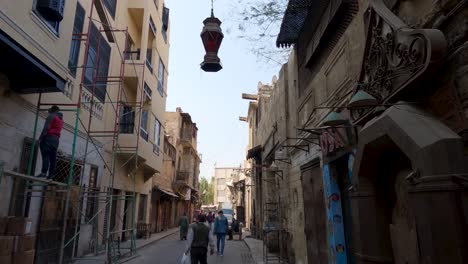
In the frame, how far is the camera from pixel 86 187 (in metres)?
11.4

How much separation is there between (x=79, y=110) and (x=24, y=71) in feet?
6.44

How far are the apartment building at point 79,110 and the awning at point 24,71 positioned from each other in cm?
2

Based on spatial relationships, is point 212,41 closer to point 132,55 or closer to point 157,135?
point 132,55

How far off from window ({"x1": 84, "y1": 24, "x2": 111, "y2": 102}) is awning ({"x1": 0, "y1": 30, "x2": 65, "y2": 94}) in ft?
12.5

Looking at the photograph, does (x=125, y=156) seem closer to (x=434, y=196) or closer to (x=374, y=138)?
(x=374, y=138)

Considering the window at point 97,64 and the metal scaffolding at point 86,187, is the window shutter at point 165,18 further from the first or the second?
the window at point 97,64

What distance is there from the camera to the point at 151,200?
893 inches

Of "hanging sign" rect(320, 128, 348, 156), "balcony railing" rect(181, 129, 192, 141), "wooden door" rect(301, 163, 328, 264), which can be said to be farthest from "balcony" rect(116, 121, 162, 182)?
"balcony railing" rect(181, 129, 192, 141)

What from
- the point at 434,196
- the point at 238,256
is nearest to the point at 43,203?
the point at 238,256

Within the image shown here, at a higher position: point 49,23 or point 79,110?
point 49,23

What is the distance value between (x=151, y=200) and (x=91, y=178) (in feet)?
36.0

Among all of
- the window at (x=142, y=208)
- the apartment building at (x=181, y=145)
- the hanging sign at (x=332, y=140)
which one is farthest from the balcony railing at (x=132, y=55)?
the apartment building at (x=181, y=145)

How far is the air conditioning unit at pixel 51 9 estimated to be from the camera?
6.91m

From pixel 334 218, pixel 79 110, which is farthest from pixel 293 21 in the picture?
pixel 79 110
